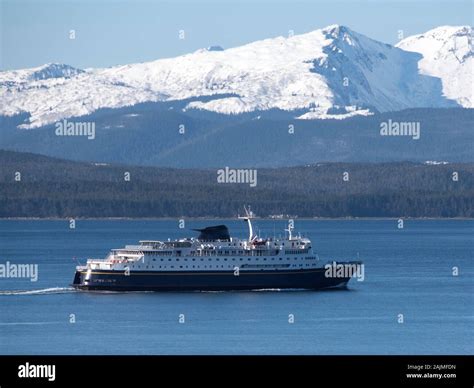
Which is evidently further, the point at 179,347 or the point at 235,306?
the point at 235,306

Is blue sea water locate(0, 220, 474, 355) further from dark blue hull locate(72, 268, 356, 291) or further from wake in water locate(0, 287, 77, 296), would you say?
dark blue hull locate(72, 268, 356, 291)

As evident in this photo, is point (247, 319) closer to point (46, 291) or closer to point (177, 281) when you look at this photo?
point (177, 281)

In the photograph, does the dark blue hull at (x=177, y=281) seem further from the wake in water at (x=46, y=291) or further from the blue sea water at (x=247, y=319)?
the wake in water at (x=46, y=291)

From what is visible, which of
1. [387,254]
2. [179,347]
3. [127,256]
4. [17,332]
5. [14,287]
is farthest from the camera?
[387,254]

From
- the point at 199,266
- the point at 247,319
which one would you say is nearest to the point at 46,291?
the point at 199,266

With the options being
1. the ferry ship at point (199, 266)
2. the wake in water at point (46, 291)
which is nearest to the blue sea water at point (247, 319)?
the wake in water at point (46, 291)

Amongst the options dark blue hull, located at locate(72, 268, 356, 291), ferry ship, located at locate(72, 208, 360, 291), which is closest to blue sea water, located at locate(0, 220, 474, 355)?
dark blue hull, located at locate(72, 268, 356, 291)
